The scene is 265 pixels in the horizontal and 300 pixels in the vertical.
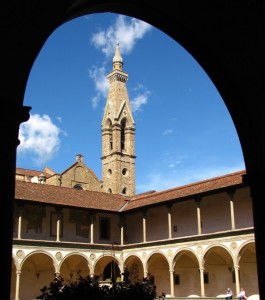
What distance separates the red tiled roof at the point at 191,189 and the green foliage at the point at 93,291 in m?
21.4

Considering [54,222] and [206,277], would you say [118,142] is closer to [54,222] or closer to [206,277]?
[54,222]

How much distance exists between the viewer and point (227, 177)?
2838 cm

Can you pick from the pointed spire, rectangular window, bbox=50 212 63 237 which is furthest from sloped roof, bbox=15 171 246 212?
the pointed spire

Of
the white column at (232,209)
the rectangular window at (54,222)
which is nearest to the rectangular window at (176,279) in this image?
the white column at (232,209)

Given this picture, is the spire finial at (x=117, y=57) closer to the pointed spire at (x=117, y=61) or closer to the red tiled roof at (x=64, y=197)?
the pointed spire at (x=117, y=61)

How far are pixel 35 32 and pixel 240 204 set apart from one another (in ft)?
79.6

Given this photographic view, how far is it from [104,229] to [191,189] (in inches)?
266

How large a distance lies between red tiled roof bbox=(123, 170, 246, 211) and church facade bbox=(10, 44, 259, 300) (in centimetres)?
9

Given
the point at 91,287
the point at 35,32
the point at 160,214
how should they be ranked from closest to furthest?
the point at 91,287 → the point at 35,32 → the point at 160,214

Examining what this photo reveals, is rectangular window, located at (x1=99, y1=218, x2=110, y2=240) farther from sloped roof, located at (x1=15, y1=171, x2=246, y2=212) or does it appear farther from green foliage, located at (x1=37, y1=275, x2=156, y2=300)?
green foliage, located at (x1=37, y1=275, x2=156, y2=300)

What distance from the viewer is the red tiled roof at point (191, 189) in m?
27.3

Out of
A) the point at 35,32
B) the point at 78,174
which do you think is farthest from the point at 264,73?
the point at 78,174

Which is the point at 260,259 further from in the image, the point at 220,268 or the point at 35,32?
the point at 220,268

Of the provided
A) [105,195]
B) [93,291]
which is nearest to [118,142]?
[105,195]
